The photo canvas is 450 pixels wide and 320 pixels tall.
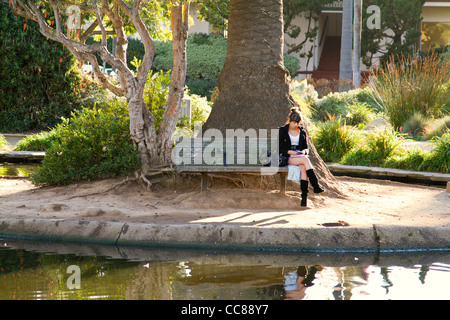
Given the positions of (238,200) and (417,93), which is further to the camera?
(417,93)

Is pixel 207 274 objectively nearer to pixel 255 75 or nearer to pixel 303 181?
pixel 303 181

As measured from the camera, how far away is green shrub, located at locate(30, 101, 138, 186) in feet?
27.8

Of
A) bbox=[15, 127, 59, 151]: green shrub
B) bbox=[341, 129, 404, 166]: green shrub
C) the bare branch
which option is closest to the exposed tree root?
the bare branch

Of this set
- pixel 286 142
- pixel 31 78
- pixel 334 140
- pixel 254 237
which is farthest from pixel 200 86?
pixel 254 237

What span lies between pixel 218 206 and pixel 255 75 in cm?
221

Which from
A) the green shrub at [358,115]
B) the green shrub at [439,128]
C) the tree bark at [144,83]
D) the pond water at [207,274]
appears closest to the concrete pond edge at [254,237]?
the pond water at [207,274]

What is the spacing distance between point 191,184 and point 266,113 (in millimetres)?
1528

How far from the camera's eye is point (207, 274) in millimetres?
5246

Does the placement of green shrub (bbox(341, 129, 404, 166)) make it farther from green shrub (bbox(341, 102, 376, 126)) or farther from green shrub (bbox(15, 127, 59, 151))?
green shrub (bbox(15, 127, 59, 151))

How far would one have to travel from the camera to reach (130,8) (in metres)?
8.09

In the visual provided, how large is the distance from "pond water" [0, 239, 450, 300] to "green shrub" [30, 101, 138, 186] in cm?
233

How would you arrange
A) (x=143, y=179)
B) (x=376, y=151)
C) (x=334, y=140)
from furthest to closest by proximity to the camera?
Answer: (x=334, y=140)
(x=376, y=151)
(x=143, y=179)
